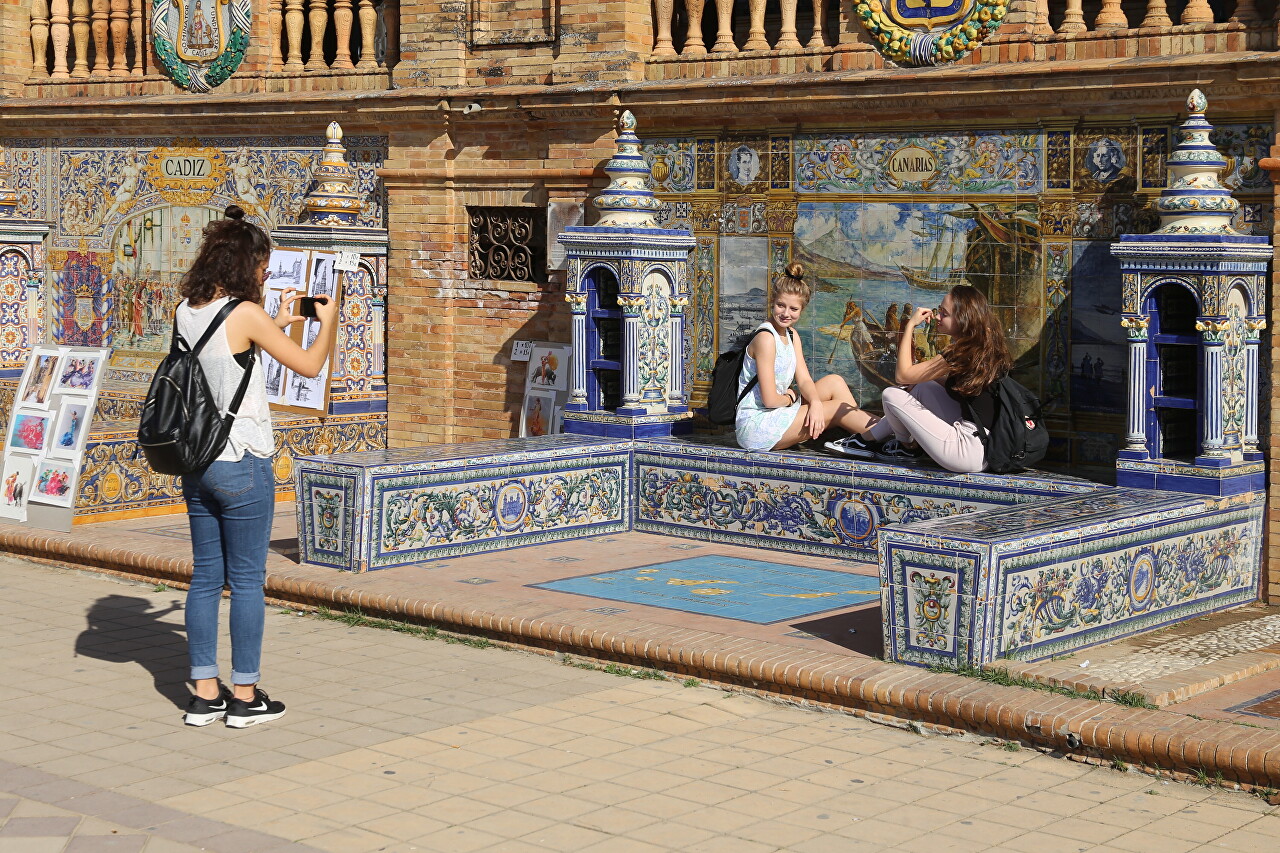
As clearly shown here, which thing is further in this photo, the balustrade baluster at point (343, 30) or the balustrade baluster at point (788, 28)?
the balustrade baluster at point (343, 30)

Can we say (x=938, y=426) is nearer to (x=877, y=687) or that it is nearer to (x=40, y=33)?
(x=877, y=687)

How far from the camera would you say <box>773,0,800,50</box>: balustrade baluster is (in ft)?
38.1

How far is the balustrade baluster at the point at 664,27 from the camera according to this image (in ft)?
40.4

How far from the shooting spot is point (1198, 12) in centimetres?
982

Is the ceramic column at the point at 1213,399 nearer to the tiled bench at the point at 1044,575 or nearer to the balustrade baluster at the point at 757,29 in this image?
the tiled bench at the point at 1044,575

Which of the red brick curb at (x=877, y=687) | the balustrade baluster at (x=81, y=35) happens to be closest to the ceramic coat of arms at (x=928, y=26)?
the red brick curb at (x=877, y=687)

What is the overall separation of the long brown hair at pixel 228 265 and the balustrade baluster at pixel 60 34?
10.0 m

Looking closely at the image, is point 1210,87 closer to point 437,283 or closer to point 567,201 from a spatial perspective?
point 567,201

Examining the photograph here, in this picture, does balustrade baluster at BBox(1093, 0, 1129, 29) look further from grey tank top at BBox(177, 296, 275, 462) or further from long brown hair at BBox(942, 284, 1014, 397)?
grey tank top at BBox(177, 296, 275, 462)

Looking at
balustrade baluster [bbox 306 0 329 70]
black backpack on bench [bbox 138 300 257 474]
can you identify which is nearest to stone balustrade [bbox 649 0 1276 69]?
balustrade baluster [bbox 306 0 329 70]

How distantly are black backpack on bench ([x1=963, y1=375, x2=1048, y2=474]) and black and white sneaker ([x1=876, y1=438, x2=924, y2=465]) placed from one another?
0.51 m

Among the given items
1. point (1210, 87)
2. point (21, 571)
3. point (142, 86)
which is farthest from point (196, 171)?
point (1210, 87)

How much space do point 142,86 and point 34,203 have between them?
178 centimetres

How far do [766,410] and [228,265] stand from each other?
423 centimetres
